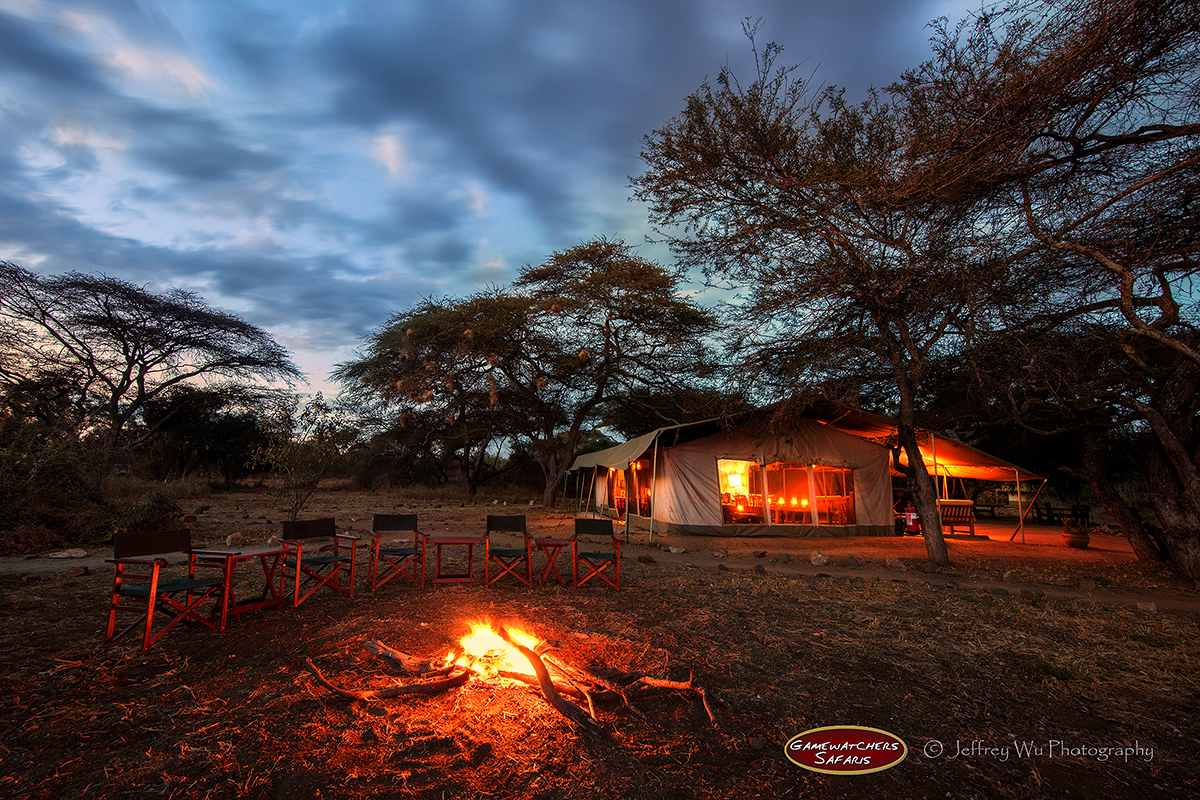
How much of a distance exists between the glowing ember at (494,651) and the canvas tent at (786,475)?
24.6ft

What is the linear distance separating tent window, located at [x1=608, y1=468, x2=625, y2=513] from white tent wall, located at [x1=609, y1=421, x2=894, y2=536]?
1.93 m

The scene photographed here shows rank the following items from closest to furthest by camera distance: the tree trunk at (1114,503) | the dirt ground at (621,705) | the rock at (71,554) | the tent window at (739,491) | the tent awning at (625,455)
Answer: the dirt ground at (621,705), the rock at (71,554), the tree trunk at (1114,503), the tent awning at (625,455), the tent window at (739,491)

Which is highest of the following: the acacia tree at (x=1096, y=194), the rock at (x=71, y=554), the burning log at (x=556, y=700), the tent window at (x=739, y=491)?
the acacia tree at (x=1096, y=194)

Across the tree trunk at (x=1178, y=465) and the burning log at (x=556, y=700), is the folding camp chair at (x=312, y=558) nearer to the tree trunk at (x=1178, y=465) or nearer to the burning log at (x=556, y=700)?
the burning log at (x=556, y=700)

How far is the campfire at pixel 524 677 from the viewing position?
2801mm

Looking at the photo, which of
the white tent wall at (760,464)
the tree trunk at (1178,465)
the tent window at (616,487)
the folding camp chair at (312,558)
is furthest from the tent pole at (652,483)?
the tree trunk at (1178,465)

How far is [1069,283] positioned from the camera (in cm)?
724

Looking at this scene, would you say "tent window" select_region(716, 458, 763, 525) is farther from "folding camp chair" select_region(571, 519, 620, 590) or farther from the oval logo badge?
the oval logo badge

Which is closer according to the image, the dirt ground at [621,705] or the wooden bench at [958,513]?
the dirt ground at [621,705]

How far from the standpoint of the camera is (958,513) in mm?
13031

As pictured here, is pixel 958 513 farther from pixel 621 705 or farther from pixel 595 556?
pixel 621 705

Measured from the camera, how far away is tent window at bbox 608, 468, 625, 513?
14869 millimetres

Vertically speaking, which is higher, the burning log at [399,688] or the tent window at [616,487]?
the tent window at [616,487]

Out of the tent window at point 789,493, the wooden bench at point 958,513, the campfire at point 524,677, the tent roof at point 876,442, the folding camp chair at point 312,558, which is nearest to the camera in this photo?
the campfire at point 524,677
